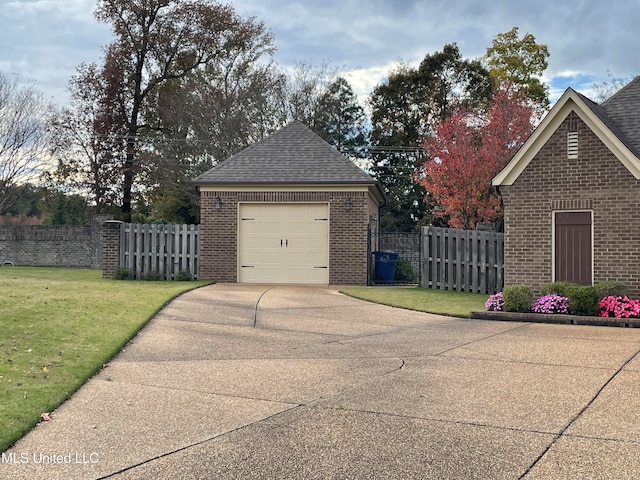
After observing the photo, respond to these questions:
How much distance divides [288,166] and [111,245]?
20.3 feet

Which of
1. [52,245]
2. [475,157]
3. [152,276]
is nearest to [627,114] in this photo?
[475,157]

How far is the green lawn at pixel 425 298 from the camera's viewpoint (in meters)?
13.5

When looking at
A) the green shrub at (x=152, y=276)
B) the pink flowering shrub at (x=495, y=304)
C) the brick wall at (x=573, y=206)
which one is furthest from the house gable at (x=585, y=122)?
the green shrub at (x=152, y=276)

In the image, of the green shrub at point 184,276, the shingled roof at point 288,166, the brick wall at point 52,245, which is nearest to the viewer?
the shingled roof at point 288,166

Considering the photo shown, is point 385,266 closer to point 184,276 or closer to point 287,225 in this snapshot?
point 287,225

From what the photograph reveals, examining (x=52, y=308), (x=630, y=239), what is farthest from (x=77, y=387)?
(x=630, y=239)

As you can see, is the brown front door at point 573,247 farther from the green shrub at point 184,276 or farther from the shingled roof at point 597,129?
the green shrub at point 184,276

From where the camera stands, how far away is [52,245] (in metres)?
29.6

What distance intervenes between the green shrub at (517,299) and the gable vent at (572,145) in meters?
3.24

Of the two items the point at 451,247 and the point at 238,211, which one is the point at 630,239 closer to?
the point at 451,247

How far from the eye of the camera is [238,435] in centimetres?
482

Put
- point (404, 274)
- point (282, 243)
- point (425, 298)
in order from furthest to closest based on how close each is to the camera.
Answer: point (404, 274) → point (282, 243) → point (425, 298)

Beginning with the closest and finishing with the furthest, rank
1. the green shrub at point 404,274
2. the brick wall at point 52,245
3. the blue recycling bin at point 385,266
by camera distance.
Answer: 1. the blue recycling bin at point 385,266
2. the green shrub at point 404,274
3. the brick wall at point 52,245

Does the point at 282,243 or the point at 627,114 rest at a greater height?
the point at 627,114
